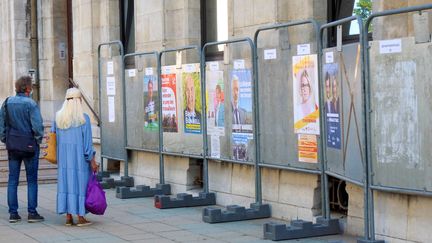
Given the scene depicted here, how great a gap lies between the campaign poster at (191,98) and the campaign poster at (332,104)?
131 inches

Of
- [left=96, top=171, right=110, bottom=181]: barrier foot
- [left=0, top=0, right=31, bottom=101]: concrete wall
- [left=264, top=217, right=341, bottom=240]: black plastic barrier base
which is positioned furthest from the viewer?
[left=0, top=0, right=31, bottom=101]: concrete wall

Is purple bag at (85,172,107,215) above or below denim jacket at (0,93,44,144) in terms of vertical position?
below

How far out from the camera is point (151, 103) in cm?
1434

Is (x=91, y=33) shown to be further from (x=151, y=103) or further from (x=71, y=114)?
(x=71, y=114)

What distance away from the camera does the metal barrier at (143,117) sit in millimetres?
14039

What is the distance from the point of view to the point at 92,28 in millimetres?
17953

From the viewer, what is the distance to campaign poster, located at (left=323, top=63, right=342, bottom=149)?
9547mm

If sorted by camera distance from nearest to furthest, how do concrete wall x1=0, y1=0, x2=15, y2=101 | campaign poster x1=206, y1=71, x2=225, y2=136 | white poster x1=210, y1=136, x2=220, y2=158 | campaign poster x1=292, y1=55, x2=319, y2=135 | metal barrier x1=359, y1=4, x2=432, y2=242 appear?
1. metal barrier x1=359, y1=4, x2=432, y2=242
2. campaign poster x1=292, y1=55, x2=319, y2=135
3. campaign poster x1=206, y1=71, x2=225, y2=136
4. white poster x1=210, y1=136, x2=220, y2=158
5. concrete wall x1=0, y1=0, x2=15, y2=101

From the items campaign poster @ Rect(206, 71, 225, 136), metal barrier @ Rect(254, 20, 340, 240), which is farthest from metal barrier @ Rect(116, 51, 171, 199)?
metal barrier @ Rect(254, 20, 340, 240)

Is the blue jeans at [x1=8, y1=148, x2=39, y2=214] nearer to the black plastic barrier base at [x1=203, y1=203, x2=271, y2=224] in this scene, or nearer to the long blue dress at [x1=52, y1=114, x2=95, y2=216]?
the long blue dress at [x1=52, y1=114, x2=95, y2=216]

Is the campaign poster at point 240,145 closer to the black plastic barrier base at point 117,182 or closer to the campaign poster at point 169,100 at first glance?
the campaign poster at point 169,100

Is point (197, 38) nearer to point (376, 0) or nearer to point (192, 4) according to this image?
point (192, 4)

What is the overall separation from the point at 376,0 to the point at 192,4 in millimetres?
5503

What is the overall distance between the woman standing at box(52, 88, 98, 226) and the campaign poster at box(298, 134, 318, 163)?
273 cm
